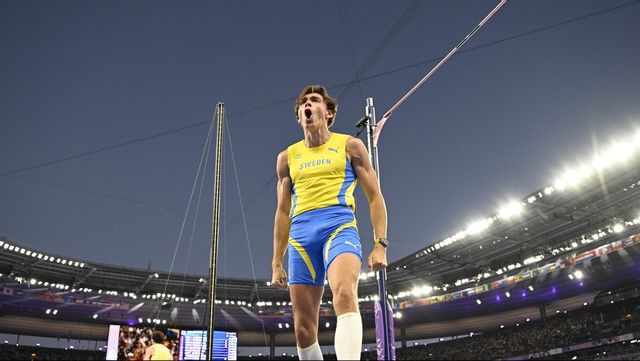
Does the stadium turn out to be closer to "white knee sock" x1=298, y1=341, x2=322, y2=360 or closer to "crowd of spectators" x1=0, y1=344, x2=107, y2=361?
"crowd of spectators" x1=0, y1=344, x2=107, y2=361

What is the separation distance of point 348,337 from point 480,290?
31.9m

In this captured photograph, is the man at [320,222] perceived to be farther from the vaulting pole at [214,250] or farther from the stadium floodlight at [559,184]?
the stadium floodlight at [559,184]

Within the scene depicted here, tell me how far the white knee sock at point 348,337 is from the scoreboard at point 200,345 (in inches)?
926

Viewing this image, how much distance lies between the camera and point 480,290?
1254 inches

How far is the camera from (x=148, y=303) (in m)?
34.1

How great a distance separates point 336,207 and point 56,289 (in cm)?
3274

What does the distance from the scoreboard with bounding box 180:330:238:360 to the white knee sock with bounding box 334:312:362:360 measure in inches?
926

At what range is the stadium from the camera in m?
25.0

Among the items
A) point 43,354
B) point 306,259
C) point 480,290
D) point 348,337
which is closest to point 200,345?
point 43,354

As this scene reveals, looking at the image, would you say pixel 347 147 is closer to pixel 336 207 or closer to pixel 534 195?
pixel 336 207

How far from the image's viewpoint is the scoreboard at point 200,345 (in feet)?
80.6

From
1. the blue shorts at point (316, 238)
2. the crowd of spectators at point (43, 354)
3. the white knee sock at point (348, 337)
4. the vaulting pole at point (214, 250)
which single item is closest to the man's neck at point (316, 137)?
the blue shorts at point (316, 238)

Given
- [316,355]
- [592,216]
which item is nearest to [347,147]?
[316,355]

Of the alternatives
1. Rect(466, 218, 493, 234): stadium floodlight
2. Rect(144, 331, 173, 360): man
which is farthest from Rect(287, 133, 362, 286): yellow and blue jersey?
Rect(466, 218, 493, 234): stadium floodlight
